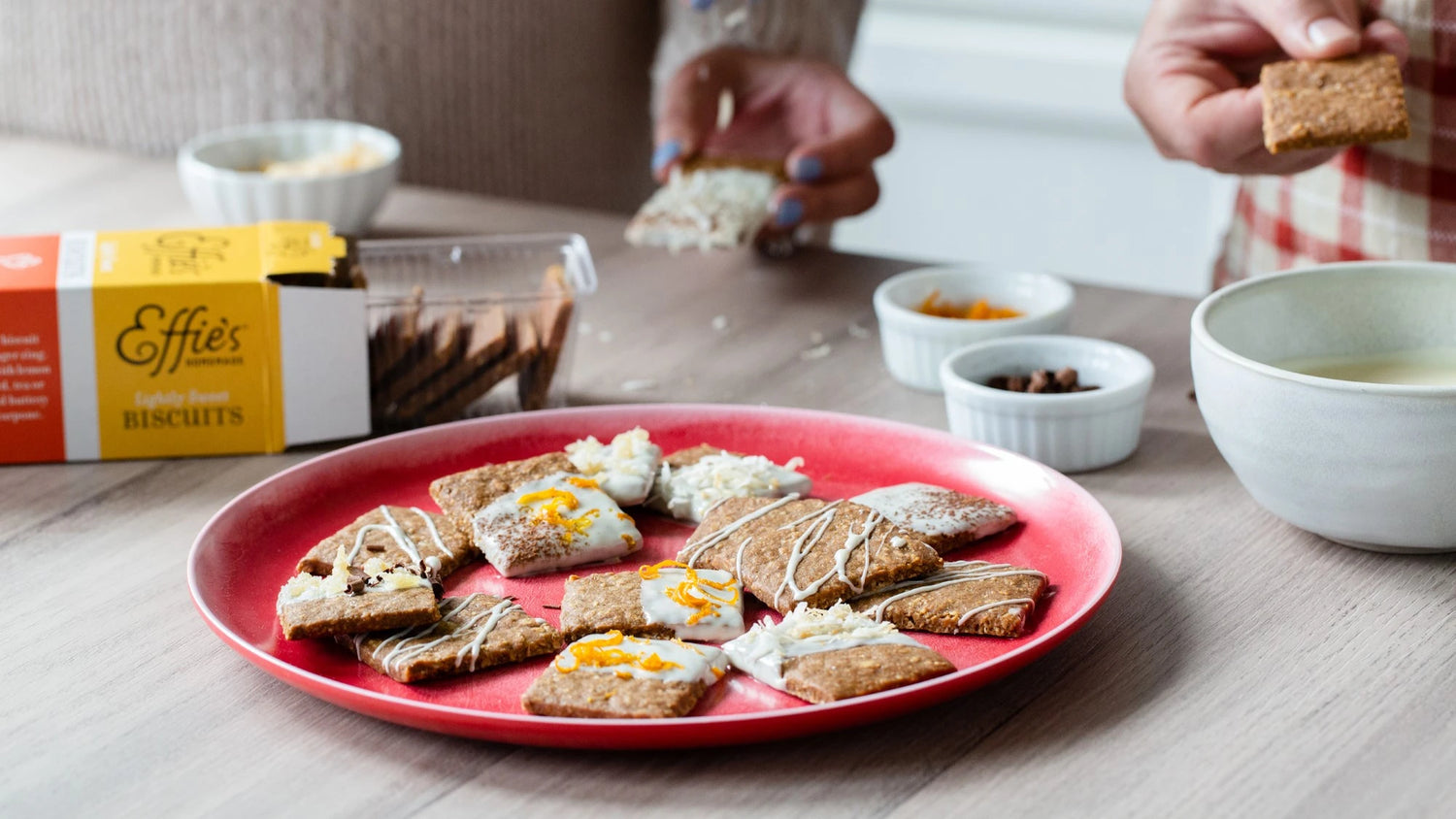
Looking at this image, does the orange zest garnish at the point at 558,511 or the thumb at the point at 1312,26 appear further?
the thumb at the point at 1312,26

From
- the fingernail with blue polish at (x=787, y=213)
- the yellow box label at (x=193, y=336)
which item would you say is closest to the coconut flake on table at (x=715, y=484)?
the yellow box label at (x=193, y=336)

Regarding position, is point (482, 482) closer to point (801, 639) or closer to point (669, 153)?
point (801, 639)

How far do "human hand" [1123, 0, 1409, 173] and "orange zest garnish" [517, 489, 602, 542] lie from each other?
684 mm

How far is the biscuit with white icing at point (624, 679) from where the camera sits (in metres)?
0.76

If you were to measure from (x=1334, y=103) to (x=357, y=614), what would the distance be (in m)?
0.85

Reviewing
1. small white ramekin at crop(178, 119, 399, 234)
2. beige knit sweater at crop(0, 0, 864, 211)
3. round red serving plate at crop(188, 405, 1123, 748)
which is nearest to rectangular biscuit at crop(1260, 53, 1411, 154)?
round red serving plate at crop(188, 405, 1123, 748)

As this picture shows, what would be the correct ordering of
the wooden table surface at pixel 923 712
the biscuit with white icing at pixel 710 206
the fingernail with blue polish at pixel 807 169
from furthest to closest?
the fingernail with blue polish at pixel 807 169, the biscuit with white icing at pixel 710 206, the wooden table surface at pixel 923 712

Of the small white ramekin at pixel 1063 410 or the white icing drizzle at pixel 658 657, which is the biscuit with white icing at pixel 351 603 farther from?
the small white ramekin at pixel 1063 410

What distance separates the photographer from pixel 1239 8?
1.34 meters

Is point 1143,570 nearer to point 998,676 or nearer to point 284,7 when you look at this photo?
point 998,676

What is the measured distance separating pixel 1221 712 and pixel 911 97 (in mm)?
2578

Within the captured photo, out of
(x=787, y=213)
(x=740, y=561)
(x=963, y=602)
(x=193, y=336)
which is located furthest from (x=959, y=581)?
(x=787, y=213)

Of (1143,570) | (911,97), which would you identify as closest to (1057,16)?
(911,97)

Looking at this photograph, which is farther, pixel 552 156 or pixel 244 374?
pixel 552 156
